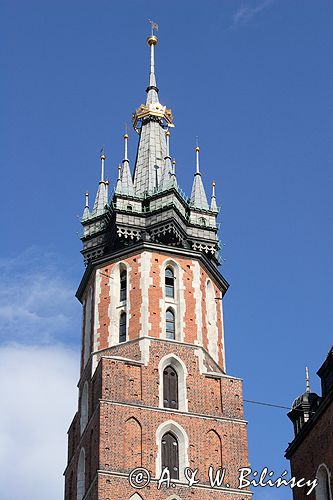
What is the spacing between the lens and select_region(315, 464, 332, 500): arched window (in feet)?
184

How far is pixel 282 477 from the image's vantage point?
52.1m

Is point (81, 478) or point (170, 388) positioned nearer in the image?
point (81, 478)

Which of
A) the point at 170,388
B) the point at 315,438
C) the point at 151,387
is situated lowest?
the point at 315,438

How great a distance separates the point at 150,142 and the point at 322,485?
21.4 m

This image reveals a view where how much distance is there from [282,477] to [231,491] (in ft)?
12.2

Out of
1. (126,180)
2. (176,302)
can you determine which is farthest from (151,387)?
(126,180)

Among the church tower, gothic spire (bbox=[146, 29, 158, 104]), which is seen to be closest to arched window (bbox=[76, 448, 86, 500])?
the church tower

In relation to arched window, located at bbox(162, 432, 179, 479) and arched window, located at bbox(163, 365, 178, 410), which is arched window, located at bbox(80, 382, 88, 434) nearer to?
arched window, located at bbox(163, 365, 178, 410)

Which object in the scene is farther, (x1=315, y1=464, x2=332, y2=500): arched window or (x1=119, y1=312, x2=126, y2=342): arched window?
(x1=119, y1=312, x2=126, y2=342): arched window

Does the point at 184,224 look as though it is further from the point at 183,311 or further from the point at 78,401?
the point at 78,401

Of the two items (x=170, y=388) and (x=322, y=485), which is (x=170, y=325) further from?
(x=322, y=485)

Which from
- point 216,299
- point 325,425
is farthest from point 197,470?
point 216,299

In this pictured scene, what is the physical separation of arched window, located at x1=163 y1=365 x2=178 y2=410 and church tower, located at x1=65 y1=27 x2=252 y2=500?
0.16ft

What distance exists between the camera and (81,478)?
190 feet
